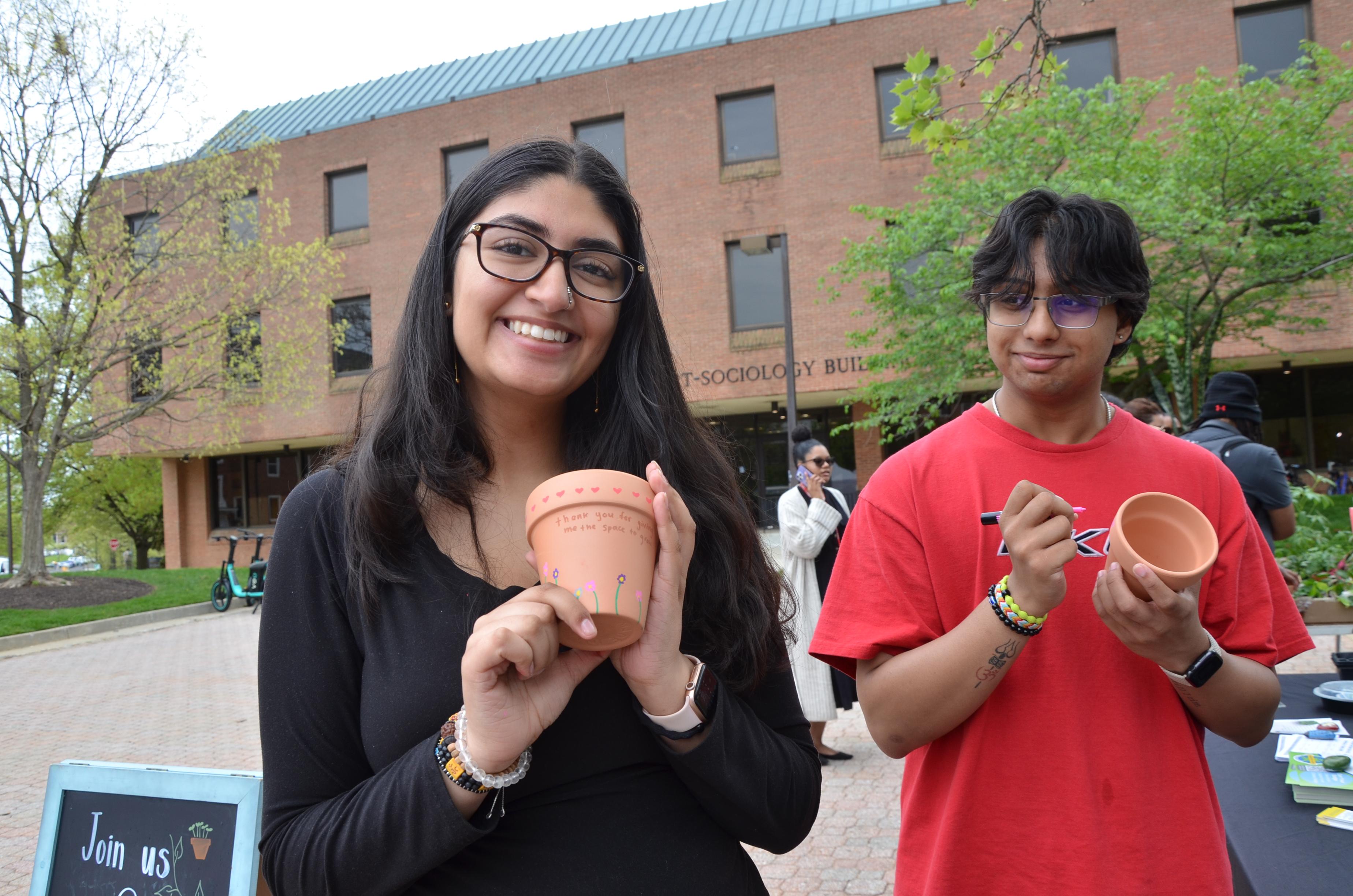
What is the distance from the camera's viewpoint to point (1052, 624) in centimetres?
172

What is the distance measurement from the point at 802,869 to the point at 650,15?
85.6ft

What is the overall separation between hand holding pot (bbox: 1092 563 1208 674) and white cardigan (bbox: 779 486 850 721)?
369 cm

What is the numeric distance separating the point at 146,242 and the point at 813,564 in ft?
54.0

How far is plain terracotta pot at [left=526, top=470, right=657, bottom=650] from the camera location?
1.12m

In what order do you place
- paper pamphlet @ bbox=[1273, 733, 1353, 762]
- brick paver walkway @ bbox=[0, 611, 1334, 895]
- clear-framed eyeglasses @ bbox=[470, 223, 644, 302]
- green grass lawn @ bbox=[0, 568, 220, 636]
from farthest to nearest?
green grass lawn @ bbox=[0, 568, 220, 636] → brick paver walkway @ bbox=[0, 611, 1334, 895] → paper pamphlet @ bbox=[1273, 733, 1353, 762] → clear-framed eyeglasses @ bbox=[470, 223, 644, 302]

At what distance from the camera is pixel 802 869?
4219 mm

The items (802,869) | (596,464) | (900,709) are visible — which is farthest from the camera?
(802,869)

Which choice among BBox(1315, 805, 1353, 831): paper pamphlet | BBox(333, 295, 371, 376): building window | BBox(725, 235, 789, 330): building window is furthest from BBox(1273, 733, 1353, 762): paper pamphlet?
BBox(333, 295, 371, 376): building window

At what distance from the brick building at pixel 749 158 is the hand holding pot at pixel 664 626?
59.4 feet

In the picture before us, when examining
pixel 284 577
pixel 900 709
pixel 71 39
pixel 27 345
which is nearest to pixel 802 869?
pixel 900 709

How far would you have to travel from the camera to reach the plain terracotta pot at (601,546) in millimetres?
1119

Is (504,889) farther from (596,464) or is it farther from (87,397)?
(87,397)

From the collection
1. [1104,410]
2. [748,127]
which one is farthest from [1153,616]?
[748,127]

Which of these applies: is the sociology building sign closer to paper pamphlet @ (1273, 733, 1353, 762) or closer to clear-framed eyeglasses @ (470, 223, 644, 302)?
paper pamphlet @ (1273, 733, 1353, 762)
